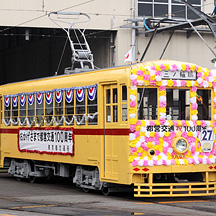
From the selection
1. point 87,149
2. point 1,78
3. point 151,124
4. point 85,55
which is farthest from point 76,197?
point 1,78

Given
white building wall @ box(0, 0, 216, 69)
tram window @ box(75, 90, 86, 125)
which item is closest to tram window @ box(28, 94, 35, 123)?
tram window @ box(75, 90, 86, 125)

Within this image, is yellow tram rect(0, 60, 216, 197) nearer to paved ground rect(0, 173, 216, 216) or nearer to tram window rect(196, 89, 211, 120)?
tram window rect(196, 89, 211, 120)

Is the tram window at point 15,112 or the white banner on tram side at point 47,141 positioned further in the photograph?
the tram window at point 15,112

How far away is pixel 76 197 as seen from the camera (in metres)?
15.9

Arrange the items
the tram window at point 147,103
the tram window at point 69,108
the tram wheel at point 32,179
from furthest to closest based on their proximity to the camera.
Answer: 1. the tram wheel at point 32,179
2. the tram window at point 69,108
3. the tram window at point 147,103

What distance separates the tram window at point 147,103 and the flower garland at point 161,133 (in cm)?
12

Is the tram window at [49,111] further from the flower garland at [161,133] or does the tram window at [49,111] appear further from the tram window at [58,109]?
the flower garland at [161,133]

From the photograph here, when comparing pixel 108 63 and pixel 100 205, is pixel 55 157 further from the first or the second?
pixel 108 63

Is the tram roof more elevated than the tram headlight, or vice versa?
the tram roof

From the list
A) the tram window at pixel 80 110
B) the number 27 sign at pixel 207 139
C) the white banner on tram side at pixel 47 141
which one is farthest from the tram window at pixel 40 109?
the number 27 sign at pixel 207 139

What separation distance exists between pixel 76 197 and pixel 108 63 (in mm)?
17510

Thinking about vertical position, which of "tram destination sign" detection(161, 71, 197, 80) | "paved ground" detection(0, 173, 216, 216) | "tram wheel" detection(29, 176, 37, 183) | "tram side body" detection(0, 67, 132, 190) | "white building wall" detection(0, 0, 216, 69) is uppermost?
"white building wall" detection(0, 0, 216, 69)

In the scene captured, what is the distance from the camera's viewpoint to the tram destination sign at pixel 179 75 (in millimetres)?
15570

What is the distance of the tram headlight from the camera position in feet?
50.2
